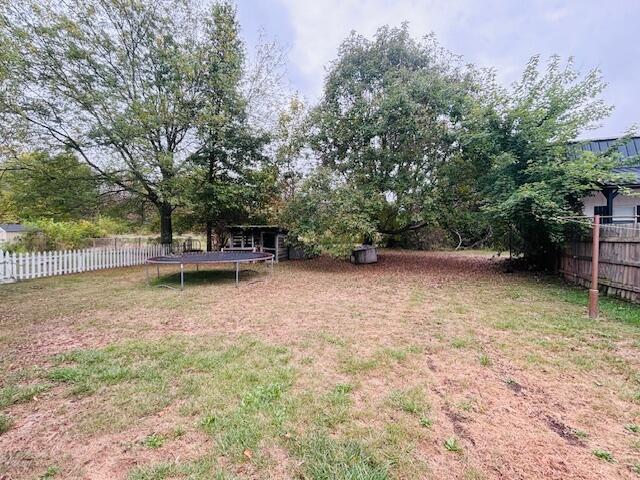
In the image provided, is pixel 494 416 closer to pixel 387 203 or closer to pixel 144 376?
pixel 144 376

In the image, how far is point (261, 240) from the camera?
1452cm

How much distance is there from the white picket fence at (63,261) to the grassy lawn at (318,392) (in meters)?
3.22

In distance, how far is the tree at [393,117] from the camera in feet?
34.3

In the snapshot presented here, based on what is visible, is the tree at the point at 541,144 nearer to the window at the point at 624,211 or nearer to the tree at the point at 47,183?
the window at the point at 624,211

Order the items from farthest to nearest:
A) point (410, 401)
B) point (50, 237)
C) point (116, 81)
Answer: point (50, 237) → point (116, 81) → point (410, 401)

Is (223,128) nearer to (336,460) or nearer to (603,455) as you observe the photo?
(336,460)

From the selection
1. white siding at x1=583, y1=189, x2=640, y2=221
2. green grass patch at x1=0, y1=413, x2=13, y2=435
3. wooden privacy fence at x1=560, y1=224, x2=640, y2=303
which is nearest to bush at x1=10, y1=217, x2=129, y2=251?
green grass patch at x1=0, y1=413, x2=13, y2=435

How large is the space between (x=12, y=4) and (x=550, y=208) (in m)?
17.0

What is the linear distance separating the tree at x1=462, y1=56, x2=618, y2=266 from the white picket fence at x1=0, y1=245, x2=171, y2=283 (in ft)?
43.1

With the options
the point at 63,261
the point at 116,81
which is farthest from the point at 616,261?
the point at 116,81

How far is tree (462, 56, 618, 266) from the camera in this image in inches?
273

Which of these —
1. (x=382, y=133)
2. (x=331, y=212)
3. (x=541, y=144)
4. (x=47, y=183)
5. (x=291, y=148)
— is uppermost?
(x=291, y=148)

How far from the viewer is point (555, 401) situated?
8.61ft

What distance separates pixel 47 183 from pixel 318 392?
1318cm
